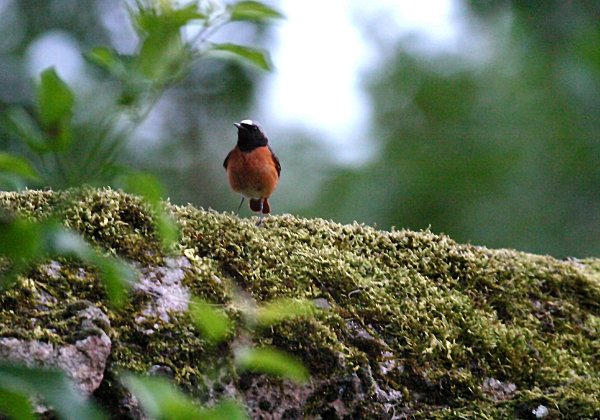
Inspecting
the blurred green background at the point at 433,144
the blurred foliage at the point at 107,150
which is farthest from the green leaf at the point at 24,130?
the blurred green background at the point at 433,144

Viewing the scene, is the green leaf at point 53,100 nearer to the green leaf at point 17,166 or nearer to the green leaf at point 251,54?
the green leaf at point 17,166

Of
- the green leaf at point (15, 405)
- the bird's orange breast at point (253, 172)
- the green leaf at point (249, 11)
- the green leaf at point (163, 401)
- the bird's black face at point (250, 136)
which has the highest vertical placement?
the bird's black face at point (250, 136)

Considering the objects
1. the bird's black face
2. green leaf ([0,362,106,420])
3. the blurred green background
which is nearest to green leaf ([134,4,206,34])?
green leaf ([0,362,106,420])

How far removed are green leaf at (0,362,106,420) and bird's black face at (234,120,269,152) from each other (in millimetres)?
5157

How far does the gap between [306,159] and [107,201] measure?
8790 mm

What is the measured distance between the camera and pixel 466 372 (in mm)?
2854

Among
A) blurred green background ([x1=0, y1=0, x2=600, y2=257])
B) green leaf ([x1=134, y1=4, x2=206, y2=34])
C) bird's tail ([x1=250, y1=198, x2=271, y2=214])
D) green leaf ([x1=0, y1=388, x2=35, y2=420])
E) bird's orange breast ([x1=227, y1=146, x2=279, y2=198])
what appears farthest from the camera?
blurred green background ([x1=0, y1=0, x2=600, y2=257])

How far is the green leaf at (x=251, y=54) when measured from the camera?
40.4 inches

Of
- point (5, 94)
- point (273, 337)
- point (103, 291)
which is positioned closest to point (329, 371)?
point (273, 337)

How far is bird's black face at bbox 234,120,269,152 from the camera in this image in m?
6.04

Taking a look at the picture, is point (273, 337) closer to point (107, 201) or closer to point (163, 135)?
point (107, 201)

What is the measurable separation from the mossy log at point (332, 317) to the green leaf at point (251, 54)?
129 centimetres

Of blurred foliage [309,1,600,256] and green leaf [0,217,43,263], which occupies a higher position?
blurred foliage [309,1,600,256]

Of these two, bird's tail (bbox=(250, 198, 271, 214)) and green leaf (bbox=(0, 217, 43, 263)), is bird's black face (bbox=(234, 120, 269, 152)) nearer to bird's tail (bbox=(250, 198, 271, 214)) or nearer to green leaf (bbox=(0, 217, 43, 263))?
bird's tail (bbox=(250, 198, 271, 214))
